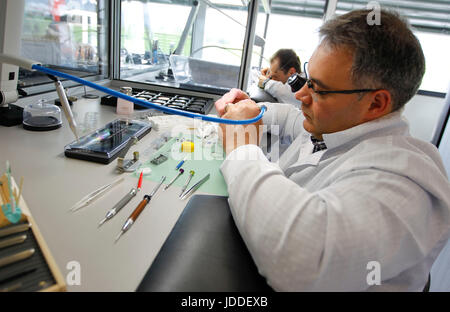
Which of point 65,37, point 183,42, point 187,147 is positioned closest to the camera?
point 187,147

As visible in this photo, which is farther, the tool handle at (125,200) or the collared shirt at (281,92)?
the collared shirt at (281,92)

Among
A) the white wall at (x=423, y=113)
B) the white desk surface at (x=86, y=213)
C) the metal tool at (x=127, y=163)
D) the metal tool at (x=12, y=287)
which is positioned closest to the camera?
the metal tool at (x=12, y=287)

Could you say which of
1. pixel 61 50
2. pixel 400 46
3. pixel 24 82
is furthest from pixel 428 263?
pixel 61 50

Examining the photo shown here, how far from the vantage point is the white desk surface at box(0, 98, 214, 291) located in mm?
501

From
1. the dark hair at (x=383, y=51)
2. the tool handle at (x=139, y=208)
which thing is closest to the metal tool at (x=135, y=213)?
the tool handle at (x=139, y=208)

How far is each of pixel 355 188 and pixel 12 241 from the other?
61 cm

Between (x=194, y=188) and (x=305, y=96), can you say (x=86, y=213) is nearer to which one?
(x=194, y=188)

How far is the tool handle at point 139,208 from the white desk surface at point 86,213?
11 mm

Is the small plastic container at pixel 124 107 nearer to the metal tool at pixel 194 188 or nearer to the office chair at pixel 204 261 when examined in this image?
the metal tool at pixel 194 188

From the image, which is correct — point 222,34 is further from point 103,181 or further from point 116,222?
point 116,222

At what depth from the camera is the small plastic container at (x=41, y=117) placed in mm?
1063

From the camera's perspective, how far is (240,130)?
2.69ft

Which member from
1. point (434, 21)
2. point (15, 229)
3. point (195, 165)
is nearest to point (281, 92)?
point (195, 165)

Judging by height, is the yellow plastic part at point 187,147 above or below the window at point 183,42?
below
